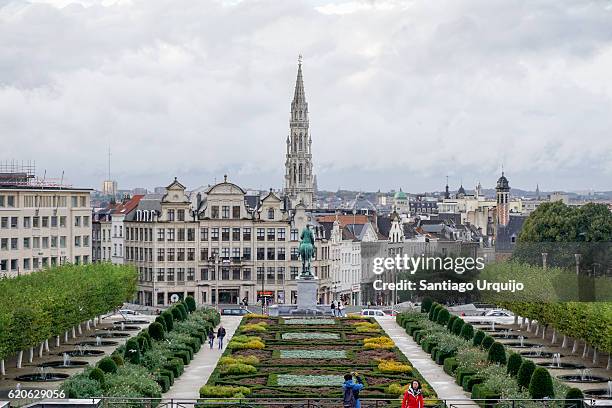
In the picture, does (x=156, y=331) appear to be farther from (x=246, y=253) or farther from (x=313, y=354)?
Answer: (x=246, y=253)

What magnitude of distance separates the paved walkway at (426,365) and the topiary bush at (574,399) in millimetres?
8712

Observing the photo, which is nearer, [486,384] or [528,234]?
[486,384]

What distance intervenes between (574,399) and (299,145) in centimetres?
14999

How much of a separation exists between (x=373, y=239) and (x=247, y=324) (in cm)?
7159

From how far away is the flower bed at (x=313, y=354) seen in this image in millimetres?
73500

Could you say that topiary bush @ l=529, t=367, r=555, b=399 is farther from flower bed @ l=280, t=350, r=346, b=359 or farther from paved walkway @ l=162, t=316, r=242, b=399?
flower bed @ l=280, t=350, r=346, b=359

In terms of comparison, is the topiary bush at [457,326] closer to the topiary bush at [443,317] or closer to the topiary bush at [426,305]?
the topiary bush at [443,317]

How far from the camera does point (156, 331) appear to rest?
75.7 metres

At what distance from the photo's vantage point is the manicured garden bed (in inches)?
2311

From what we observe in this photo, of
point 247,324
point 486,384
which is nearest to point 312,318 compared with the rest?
point 247,324

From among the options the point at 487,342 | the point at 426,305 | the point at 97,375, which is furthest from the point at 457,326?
the point at 97,375

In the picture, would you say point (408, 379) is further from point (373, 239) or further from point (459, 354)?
point (373, 239)

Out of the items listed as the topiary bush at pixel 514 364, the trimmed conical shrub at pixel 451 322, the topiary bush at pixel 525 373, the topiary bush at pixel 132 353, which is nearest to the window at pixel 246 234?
the trimmed conical shrub at pixel 451 322

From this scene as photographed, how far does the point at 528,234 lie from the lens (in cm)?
13038
